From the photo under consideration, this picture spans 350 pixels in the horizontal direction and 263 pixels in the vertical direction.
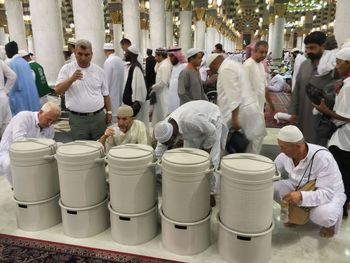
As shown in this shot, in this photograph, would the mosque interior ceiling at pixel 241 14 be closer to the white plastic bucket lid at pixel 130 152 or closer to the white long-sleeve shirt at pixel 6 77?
the white long-sleeve shirt at pixel 6 77

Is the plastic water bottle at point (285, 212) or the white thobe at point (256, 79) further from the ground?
the white thobe at point (256, 79)

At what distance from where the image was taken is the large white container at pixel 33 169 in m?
2.69

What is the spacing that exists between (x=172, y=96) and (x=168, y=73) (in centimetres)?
49

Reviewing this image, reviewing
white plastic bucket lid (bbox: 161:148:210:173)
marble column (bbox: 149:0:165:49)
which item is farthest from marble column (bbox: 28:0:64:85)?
marble column (bbox: 149:0:165:49)

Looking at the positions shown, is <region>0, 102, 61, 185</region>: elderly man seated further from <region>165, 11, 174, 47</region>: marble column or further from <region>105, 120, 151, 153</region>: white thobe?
<region>165, 11, 174, 47</region>: marble column

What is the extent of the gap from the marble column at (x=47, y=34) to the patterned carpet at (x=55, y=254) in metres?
4.37

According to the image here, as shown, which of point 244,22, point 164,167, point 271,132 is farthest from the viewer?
point 244,22

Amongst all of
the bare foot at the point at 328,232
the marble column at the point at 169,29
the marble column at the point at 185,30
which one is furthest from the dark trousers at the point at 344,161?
the marble column at the point at 169,29

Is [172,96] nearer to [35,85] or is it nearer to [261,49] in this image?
[261,49]

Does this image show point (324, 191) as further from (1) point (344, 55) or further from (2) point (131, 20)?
(2) point (131, 20)

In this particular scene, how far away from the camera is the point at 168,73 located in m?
5.23

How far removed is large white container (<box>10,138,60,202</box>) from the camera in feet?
8.84

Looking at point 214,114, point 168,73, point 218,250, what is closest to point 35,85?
point 168,73

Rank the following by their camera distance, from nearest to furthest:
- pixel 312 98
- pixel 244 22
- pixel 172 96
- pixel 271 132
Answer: pixel 312 98 → pixel 172 96 → pixel 271 132 → pixel 244 22
